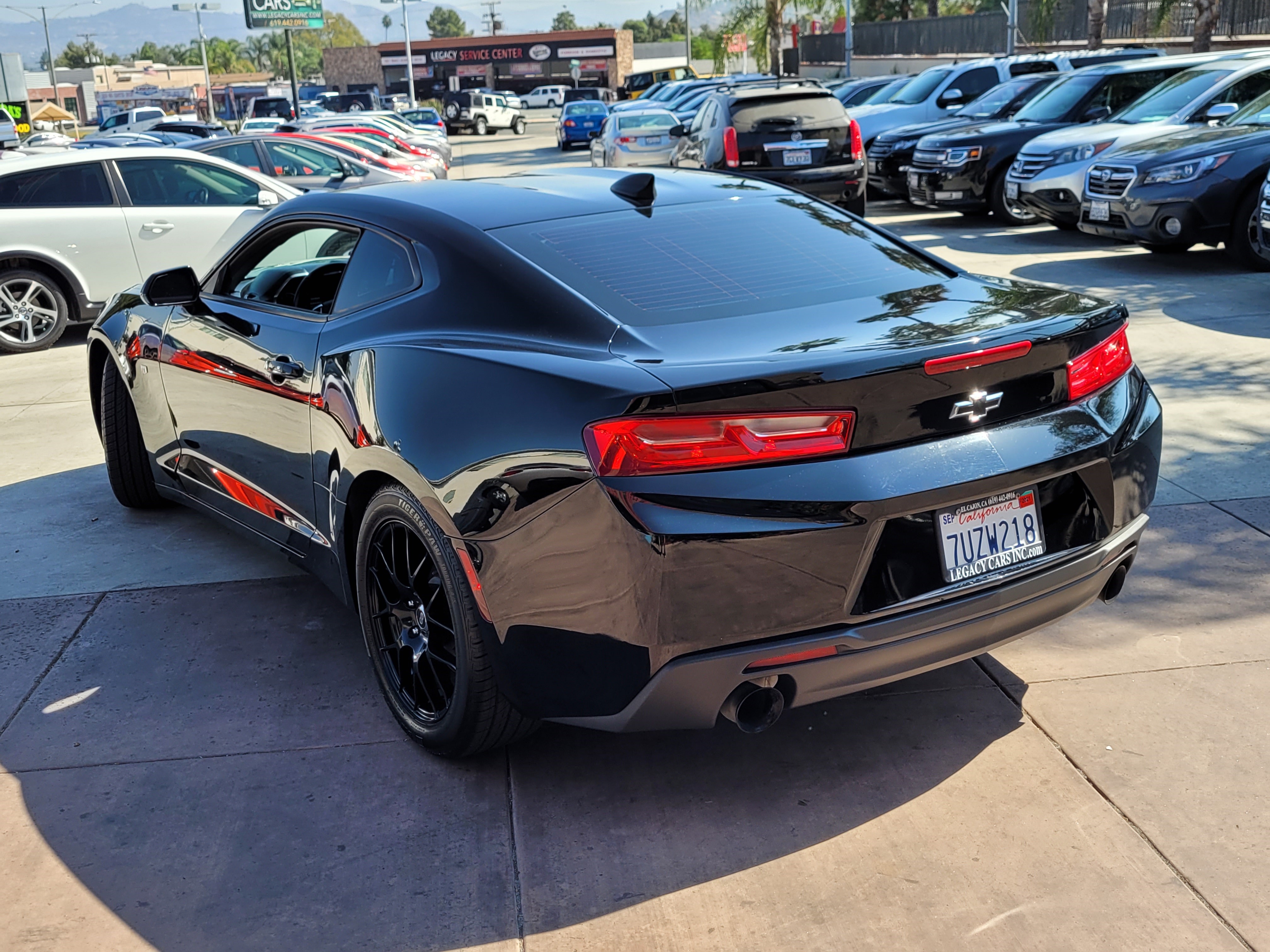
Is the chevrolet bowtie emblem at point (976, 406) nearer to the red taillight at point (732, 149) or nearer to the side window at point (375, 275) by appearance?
the side window at point (375, 275)

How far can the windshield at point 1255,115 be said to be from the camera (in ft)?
36.8

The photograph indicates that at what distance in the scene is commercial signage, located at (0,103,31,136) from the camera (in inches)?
1687

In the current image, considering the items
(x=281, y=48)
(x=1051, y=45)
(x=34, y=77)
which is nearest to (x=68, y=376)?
(x=1051, y=45)

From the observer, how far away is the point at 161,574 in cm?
517

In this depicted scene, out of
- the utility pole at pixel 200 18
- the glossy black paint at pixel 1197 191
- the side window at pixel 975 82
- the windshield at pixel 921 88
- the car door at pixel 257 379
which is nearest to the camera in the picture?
the car door at pixel 257 379

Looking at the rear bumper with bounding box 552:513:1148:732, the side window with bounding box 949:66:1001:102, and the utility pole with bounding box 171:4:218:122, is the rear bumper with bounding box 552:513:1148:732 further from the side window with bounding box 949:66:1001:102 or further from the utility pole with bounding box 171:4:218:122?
the utility pole with bounding box 171:4:218:122

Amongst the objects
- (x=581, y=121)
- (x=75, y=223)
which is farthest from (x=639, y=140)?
(x=581, y=121)

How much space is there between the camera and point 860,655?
3.00 m

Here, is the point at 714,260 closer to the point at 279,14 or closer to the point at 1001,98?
the point at 1001,98

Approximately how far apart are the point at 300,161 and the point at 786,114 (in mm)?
6019

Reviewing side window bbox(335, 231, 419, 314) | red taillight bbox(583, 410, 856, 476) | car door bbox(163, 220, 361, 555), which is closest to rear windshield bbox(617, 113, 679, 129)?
car door bbox(163, 220, 361, 555)

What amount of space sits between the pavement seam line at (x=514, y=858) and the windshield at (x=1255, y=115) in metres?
10.1

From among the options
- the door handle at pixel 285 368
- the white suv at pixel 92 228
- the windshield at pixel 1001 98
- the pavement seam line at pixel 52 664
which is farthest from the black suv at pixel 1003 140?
the pavement seam line at pixel 52 664

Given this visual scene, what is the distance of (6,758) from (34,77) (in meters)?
124
